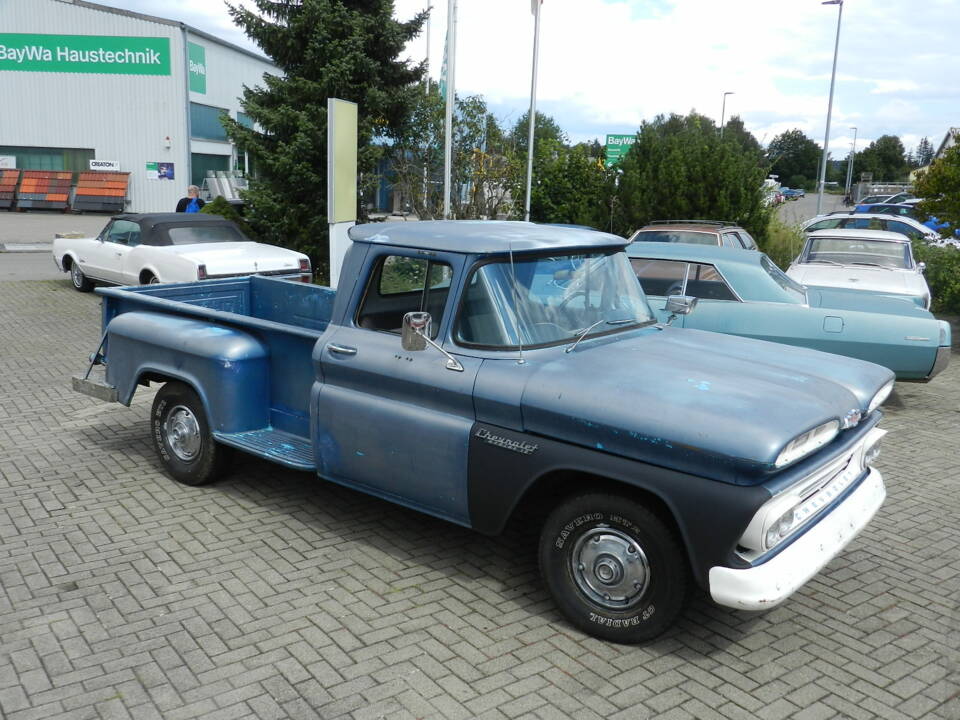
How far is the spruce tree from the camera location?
15000mm

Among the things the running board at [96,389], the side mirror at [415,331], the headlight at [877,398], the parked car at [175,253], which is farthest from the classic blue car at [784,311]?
the parked car at [175,253]

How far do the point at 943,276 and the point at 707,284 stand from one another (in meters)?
8.68

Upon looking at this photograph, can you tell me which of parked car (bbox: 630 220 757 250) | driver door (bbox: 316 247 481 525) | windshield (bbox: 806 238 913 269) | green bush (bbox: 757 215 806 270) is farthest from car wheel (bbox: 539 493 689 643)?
green bush (bbox: 757 215 806 270)

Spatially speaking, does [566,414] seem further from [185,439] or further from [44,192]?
[44,192]

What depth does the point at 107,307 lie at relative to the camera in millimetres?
6676

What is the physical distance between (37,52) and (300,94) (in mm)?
24953

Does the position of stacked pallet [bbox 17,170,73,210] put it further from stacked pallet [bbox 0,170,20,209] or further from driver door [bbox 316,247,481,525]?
driver door [bbox 316,247,481,525]

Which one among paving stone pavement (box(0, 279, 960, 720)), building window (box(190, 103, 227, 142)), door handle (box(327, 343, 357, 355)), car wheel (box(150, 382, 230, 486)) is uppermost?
building window (box(190, 103, 227, 142))

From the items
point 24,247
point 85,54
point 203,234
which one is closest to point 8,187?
point 85,54

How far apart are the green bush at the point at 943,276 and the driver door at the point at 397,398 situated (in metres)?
13.0

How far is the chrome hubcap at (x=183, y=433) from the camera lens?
19.5 ft

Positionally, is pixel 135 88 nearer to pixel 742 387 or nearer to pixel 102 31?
pixel 102 31

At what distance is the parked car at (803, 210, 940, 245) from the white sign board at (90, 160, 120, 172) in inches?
1069

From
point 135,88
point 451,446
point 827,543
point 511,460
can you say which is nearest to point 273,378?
point 451,446
